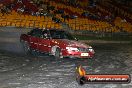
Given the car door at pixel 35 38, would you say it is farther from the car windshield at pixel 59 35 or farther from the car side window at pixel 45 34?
the car windshield at pixel 59 35

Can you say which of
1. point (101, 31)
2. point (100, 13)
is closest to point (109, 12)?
point (100, 13)

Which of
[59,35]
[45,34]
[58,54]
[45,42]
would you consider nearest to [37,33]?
[45,34]

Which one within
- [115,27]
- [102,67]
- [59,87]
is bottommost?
[115,27]

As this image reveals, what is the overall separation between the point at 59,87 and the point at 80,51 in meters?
7.39

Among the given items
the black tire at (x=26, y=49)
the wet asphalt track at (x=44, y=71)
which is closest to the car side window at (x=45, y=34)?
the wet asphalt track at (x=44, y=71)

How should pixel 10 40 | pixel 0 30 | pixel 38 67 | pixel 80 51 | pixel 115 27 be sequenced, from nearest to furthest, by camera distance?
pixel 38 67 → pixel 80 51 → pixel 10 40 → pixel 0 30 → pixel 115 27

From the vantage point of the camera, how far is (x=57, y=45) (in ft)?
57.6

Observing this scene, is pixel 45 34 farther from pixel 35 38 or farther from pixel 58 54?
pixel 58 54

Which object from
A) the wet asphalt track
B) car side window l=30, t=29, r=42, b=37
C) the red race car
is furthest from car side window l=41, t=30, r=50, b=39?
the wet asphalt track

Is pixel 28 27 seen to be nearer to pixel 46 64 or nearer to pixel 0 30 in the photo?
pixel 0 30

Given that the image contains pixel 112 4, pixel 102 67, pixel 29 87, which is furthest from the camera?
pixel 112 4

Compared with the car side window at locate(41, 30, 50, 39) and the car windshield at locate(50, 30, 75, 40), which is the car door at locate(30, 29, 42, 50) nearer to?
the car side window at locate(41, 30, 50, 39)

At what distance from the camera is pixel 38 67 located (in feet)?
47.8

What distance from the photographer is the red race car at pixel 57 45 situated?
17406mm
